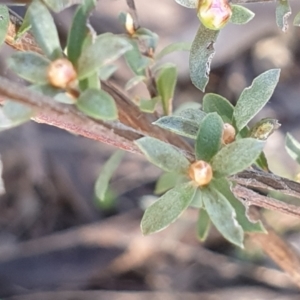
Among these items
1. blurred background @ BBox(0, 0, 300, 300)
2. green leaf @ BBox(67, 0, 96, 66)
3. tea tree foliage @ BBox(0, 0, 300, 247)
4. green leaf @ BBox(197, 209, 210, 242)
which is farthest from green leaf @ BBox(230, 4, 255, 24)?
blurred background @ BBox(0, 0, 300, 300)

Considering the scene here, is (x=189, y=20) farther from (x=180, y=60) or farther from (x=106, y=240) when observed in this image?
(x=106, y=240)

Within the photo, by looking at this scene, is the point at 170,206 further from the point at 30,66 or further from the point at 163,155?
the point at 30,66

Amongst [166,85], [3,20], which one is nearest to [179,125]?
[3,20]

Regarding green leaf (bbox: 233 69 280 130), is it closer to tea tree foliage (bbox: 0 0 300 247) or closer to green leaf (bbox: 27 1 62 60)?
tea tree foliage (bbox: 0 0 300 247)

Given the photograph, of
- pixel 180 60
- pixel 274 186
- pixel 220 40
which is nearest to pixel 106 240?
pixel 180 60

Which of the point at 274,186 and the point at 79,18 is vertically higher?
the point at 79,18

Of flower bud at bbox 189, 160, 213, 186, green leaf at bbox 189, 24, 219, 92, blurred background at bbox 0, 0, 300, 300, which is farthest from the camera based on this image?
blurred background at bbox 0, 0, 300, 300
